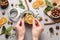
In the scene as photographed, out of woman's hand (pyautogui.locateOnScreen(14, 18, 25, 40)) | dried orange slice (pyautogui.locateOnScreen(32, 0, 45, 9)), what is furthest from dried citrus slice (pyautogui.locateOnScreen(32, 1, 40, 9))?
woman's hand (pyautogui.locateOnScreen(14, 18, 25, 40))

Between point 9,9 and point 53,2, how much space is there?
0.25 m

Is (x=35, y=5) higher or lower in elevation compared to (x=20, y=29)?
higher

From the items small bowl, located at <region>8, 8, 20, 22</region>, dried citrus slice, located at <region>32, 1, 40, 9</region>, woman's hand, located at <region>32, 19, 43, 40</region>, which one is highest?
dried citrus slice, located at <region>32, 1, 40, 9</region>

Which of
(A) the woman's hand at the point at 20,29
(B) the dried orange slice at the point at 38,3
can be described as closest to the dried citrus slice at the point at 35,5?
(B) the dried orange slice at the point at 38,3

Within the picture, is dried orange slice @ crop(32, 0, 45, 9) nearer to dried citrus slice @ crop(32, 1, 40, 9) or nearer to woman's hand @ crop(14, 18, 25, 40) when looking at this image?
dried citrus slice @ crop(32, 1, 40, 9)

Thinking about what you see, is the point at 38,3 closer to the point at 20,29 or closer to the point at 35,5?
the point at 35,5

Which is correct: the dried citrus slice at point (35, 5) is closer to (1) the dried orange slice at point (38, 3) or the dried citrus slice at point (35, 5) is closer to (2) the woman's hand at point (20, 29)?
(1) the dried orange slice at point (38, 3)

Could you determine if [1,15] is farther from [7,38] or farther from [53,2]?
[53,2]

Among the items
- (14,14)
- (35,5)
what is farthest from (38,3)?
(14,14)

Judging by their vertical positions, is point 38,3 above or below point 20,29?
above

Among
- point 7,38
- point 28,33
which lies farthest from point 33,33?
point 7,38

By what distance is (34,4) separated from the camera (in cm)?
108

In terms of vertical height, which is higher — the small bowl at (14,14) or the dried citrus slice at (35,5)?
the dried citrus slice at (35,5)

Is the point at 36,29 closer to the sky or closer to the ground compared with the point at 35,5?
closer to the ground
